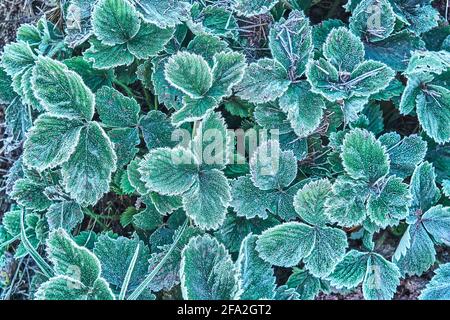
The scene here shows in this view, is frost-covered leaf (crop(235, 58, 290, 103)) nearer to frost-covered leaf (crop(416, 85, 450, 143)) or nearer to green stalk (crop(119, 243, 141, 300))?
frost-covered leaf (crop(416, 85, 450, 143))

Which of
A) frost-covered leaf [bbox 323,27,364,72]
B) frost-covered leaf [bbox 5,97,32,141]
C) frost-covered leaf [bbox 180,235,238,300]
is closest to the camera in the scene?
frost-covered leaf [bbox 180,235,238,300]

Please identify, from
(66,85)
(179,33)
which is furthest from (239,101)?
(66,85)

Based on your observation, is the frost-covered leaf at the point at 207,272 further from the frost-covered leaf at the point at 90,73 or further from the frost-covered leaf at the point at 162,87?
the frost-covered leaf at the point at 90,73

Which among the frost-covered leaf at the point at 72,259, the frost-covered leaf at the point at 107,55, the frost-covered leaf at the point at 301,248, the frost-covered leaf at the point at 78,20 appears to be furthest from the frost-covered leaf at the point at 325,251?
the frost-covered leaf at the point at 78,20

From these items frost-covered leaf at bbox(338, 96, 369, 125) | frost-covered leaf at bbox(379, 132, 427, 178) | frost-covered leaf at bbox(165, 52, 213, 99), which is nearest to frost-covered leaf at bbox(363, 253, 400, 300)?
frost-covered leaf at bbox(379, 132, 427, 178)

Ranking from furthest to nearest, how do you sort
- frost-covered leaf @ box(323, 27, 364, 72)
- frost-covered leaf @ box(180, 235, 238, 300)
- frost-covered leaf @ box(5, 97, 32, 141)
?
frost-covered leaf @ box(5, 97, 32, 141) → frost-covered leaf @ box(323, 27, 364, 72) → frost-covered leaf @ box(180, 235, 238, 300)
